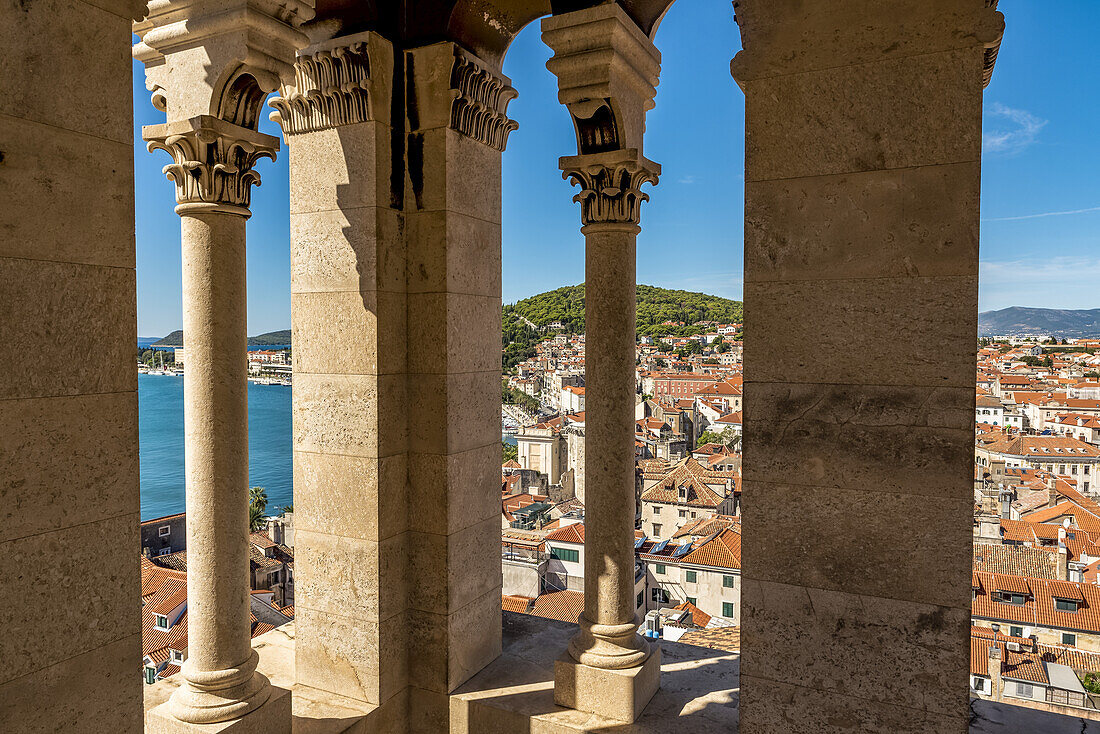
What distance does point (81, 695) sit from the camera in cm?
313

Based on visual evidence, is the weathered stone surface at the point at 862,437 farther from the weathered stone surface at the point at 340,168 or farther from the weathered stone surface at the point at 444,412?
the weathered stone surface at the point at 340,168

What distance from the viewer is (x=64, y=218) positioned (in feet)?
10.0

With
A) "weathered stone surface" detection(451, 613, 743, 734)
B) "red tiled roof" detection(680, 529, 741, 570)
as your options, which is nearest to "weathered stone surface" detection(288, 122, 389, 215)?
"weathered stone surface" detection(451, 613, 743, 734)

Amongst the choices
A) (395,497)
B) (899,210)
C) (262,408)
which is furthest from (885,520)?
(262,408)

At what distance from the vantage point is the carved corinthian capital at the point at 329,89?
19.5 feet

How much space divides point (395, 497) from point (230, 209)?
112 inches

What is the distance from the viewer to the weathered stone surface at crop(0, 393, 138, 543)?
115 inches

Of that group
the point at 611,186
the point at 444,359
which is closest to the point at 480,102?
the point at 611,186

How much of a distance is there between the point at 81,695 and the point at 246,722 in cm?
202

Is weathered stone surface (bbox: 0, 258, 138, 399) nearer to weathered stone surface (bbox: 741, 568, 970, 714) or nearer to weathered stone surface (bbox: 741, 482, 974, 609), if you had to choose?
weathered stone surface (bbox: 741, 482, 974, 609)

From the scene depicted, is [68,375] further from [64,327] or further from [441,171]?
[441,171]

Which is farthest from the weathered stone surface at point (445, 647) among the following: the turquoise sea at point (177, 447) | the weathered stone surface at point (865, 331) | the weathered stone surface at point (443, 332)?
the turquoise sea at point (177, 447)

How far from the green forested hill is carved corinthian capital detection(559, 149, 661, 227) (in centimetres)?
5409

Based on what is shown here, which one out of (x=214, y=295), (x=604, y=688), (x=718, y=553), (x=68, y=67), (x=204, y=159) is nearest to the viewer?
(x=68, y=67)
